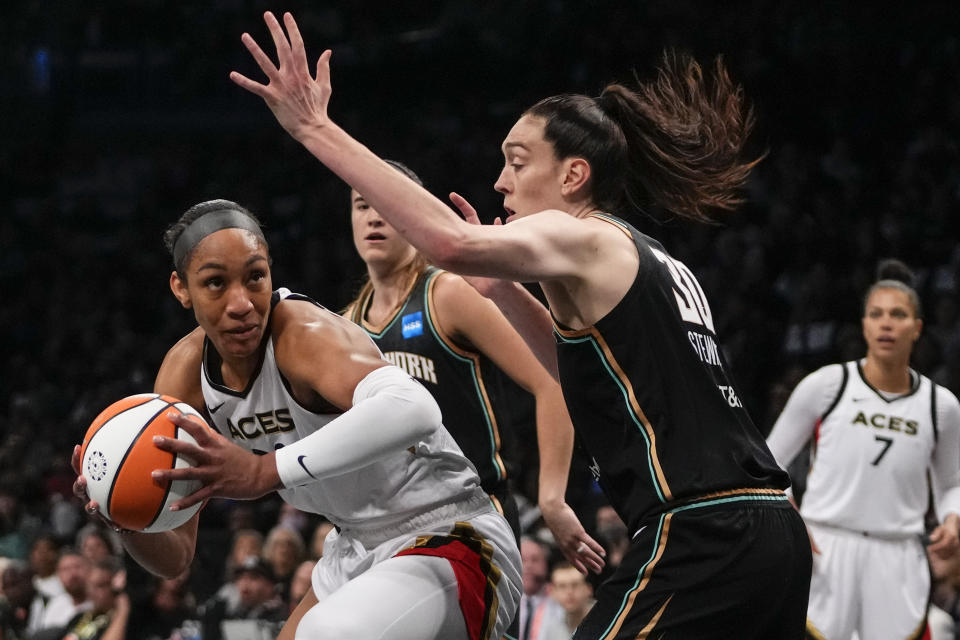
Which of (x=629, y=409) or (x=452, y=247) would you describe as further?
(x=629, y=409)

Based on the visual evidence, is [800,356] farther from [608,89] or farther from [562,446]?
[608,89]

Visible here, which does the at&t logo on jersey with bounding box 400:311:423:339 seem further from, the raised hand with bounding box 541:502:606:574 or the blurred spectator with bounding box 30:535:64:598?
the blurred spectator with bounding box 30:535:64:598

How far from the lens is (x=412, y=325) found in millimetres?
4629

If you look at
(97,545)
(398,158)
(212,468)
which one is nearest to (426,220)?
(212,468)

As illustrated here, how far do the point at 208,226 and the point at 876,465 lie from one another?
387cm

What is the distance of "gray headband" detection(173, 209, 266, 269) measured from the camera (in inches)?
134

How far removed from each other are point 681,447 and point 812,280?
7075mm

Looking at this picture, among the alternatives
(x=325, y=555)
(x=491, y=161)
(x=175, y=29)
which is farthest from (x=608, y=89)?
(x=175, y=29)

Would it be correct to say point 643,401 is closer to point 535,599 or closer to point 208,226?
point 208,226

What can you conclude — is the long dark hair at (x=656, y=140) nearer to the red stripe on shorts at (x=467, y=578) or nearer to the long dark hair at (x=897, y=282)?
the red stripe on shorts at (x=467, y=578)

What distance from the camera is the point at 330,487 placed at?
3.47m

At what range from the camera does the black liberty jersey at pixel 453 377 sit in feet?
14.7

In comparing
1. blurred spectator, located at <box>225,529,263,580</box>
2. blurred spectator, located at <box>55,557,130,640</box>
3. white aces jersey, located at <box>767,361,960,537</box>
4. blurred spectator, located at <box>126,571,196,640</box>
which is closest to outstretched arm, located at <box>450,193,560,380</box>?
white aces jersey, located at <box>767,361,960,537</box>

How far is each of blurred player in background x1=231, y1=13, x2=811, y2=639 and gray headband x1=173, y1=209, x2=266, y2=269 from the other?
20.6 inches
